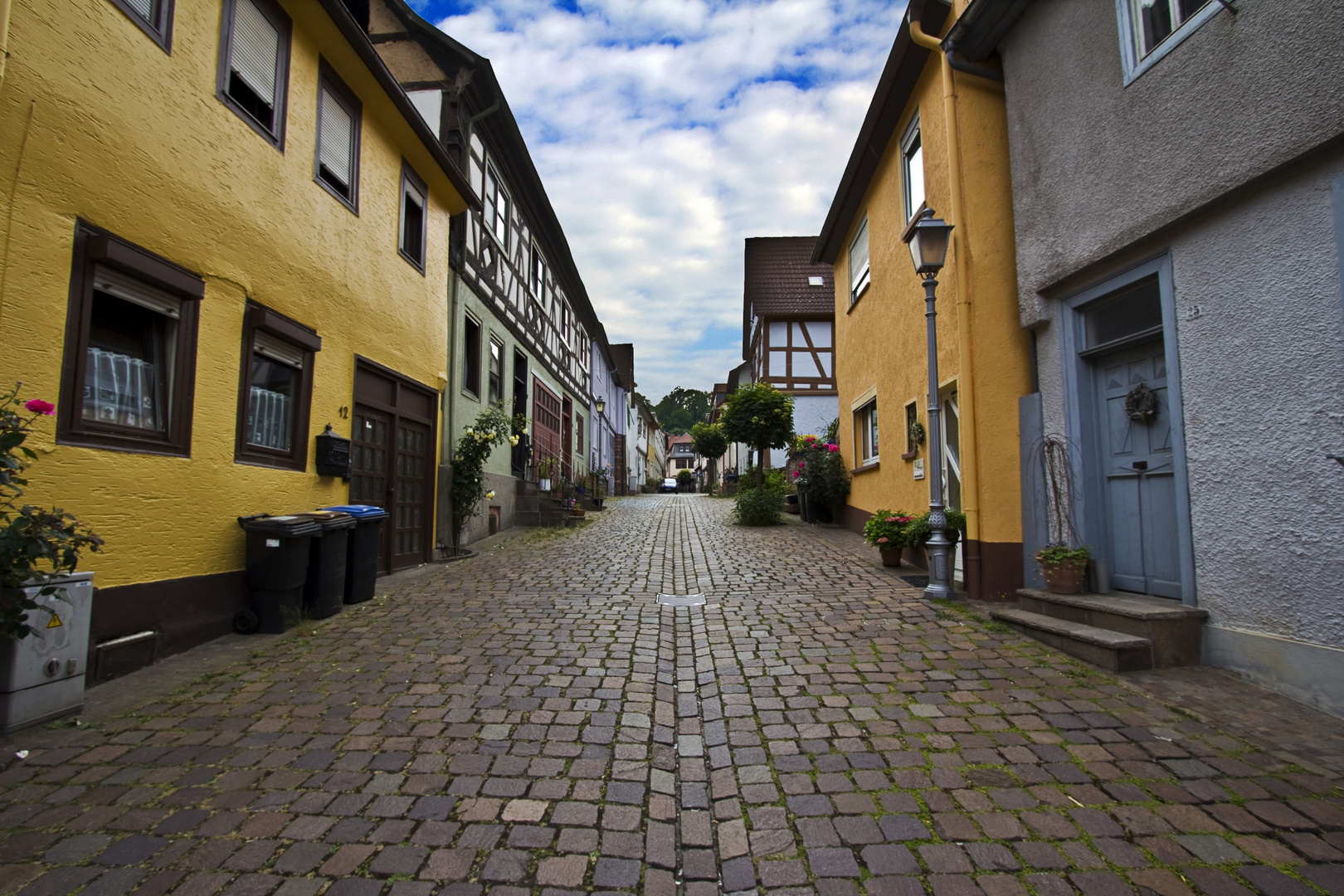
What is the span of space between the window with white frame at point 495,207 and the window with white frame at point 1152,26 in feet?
33.2

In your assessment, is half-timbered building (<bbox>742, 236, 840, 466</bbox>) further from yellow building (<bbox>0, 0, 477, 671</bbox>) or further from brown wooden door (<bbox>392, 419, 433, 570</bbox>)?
yellow building (<bbox>0, 0, 477, 671</bbox>)

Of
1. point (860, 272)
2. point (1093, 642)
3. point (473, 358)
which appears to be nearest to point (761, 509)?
point (860, 272)

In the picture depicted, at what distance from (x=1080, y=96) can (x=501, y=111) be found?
9.89 meters

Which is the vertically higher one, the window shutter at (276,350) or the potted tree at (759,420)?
the potted tree at (759,420)

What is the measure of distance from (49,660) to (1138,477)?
6891mm

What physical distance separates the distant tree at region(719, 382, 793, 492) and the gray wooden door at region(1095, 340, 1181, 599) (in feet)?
32.7

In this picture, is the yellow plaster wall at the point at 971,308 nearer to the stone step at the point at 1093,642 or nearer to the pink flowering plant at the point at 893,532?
the pink flowering plant at the point at 893,532

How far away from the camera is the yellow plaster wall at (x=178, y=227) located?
3.85 m

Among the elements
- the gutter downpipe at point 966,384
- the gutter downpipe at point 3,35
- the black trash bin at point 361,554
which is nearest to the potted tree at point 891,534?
the gutter downpipe at point 966,384

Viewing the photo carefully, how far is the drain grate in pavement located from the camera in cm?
630

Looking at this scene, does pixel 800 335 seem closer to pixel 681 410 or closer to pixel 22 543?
pixel 22 543

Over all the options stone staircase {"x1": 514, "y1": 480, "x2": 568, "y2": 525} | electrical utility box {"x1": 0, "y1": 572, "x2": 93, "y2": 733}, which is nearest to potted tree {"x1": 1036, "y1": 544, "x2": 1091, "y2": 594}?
electrical utility box {"x1": 0, "y1": 572, "x2": 93, "y2": 733}

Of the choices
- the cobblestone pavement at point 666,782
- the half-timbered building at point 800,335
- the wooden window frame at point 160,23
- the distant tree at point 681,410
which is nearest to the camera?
the cobblestone pavement at point 666,782

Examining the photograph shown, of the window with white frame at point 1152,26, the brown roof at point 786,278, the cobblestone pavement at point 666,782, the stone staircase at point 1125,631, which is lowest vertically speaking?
the cobblestone pavement at point 666,782
